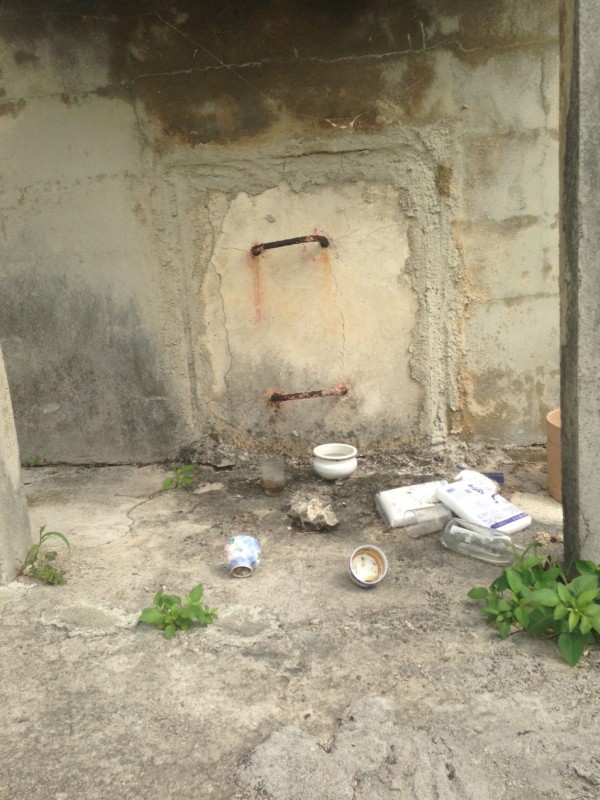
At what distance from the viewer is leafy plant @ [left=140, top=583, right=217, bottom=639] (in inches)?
93.5

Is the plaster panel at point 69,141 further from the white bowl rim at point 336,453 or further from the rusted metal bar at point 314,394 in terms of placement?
the white bowl rim at point 336,453

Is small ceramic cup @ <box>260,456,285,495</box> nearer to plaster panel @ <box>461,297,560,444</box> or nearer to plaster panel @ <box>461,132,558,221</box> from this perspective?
plaster panel @ <box>461,297,560,444</box>

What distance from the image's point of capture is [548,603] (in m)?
2.12

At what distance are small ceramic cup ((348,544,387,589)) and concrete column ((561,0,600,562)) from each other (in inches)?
26.6

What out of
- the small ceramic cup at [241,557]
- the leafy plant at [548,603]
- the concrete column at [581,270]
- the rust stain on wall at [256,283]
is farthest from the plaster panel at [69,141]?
the leafy plant at [548,603]

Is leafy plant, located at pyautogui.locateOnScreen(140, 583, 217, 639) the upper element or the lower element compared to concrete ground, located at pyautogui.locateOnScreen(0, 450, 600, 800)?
upper

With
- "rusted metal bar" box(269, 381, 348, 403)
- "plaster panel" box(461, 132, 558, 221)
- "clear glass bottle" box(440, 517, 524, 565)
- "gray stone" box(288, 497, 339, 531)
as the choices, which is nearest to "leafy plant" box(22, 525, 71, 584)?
"gray stone" box(288, 497, 339, 531)

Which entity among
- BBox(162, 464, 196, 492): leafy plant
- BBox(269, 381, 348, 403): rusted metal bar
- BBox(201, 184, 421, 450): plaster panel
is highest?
BBox(201, 184, 421, 450): plaster panel

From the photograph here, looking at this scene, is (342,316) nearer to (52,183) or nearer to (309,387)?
(309,387)

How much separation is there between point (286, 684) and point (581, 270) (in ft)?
5.07

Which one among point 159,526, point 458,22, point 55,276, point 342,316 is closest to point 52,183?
point 55,276

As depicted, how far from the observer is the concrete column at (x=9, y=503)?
2.66 meters

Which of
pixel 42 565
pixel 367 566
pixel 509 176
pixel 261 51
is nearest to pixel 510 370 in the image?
pixel 509 176

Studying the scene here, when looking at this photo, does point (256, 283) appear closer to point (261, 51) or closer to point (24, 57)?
point (261, 51)
